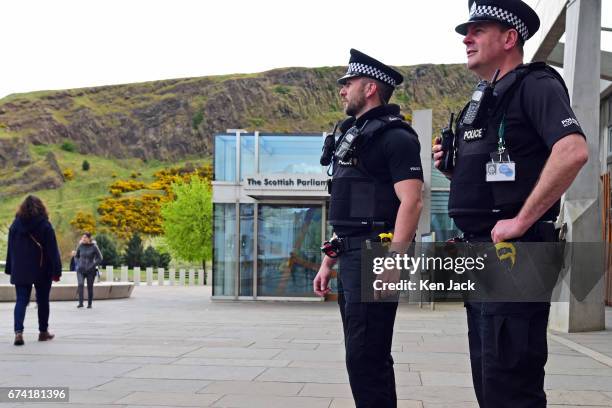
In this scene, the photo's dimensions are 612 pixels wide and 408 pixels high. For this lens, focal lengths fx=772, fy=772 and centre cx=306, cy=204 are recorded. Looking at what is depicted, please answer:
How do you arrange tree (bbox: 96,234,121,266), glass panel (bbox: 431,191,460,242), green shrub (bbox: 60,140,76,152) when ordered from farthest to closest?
green shrub (bbox: 60,140,76,152) < tree (bbox: 96,234,121,266) < glass panel (bbox: 431,191,460,242)

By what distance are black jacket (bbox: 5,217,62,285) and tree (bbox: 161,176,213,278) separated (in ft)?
132

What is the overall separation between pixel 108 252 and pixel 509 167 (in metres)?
51.2

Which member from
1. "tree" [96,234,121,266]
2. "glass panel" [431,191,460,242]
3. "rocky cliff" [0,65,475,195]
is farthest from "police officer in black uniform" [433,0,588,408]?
"rocky cliff" [0,65,475,195]

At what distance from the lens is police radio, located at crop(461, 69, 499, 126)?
2.96 meters

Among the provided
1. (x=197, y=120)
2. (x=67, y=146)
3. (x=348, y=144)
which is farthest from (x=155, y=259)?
(x=197, y=120)

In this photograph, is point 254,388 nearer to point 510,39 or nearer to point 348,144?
point 348,144

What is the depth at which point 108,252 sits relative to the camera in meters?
51.9

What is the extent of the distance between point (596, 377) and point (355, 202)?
4.32 m

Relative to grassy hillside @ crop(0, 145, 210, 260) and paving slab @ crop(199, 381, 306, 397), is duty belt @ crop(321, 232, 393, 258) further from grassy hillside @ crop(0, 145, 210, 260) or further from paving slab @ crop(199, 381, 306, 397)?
grassy hillside @ crop(0, 145, 210, 260)

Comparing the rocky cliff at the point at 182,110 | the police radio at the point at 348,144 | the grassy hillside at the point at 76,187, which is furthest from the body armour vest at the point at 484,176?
the rocky cliff at the point at 182,110

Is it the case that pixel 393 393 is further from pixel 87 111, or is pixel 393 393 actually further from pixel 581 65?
pixel 87 111

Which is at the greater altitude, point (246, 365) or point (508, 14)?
point (508, 14)

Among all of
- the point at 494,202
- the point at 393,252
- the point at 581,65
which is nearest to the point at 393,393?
the point at 393,252

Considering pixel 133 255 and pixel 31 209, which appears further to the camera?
pixel 133 255
